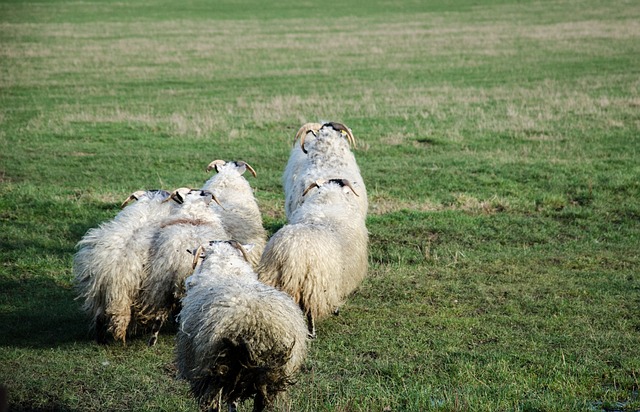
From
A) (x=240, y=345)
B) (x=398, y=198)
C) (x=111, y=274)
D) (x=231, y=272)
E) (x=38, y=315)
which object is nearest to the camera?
(x=240, y=345)

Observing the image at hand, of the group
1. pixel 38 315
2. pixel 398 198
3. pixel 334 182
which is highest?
pixel 334 182

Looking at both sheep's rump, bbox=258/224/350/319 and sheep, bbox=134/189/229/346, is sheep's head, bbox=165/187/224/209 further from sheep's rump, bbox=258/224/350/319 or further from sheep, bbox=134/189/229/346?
sheep's rump, bbox=258/224/350/319

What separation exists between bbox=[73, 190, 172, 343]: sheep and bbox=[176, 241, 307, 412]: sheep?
1.97m

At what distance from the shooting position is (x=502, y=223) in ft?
37.7

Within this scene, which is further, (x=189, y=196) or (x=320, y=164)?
(x=320, y=164)

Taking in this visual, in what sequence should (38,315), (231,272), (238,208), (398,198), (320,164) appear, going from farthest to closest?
(398,198), (320,164), (238,208), (38,315), (231,272)

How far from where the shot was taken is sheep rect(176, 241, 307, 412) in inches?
217

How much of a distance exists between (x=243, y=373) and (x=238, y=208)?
4.16 metres

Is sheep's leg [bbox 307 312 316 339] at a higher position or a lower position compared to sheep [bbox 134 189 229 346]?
lower

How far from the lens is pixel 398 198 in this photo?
12844 mm

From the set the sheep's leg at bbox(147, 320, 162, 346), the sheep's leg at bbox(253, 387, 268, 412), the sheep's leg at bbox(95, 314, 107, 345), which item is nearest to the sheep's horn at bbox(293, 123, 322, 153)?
the sheep's leg at bbox(147, 320, 162, 346)

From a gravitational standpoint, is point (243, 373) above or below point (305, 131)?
below

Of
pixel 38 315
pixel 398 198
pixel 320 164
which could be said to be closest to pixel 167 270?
pixel 38 315

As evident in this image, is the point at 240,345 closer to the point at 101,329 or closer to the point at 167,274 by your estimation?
the point at 167,274
